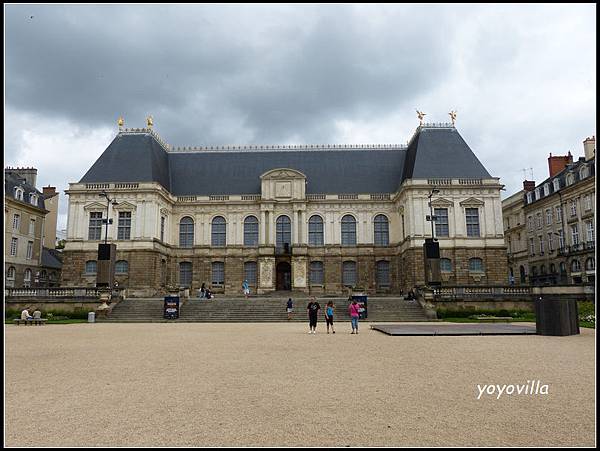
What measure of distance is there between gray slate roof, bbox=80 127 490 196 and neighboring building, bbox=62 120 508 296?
Result: 13 cm

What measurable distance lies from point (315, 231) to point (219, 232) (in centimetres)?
919

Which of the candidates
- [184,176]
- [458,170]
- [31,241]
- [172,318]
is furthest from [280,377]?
[31,241]

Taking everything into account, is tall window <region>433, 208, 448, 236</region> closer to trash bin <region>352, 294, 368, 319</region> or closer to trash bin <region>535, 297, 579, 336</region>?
trash bin <region>352, 294, 368, 319</region>

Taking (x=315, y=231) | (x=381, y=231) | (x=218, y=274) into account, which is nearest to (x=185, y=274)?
(x=218, y=274)

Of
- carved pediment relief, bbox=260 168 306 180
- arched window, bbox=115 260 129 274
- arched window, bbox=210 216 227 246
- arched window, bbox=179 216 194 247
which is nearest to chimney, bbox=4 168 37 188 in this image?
arched window, bbox=115 260 129 274

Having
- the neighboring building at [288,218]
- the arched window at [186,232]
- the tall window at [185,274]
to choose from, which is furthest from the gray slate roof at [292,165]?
the tall window at [185,274]

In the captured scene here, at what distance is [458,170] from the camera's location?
4359 centimetres

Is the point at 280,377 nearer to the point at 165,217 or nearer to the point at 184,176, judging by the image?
the point at 165,217

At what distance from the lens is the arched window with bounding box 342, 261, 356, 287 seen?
1753 inches

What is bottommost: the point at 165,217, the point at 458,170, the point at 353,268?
the point at 353,268

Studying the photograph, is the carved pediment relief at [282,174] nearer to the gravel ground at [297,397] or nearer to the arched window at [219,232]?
the arched window at [219,232]

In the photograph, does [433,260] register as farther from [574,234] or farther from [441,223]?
[574,234]

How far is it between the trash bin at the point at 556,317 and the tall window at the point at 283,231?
97.9 ft

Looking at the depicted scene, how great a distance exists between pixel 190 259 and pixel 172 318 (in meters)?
17.6
